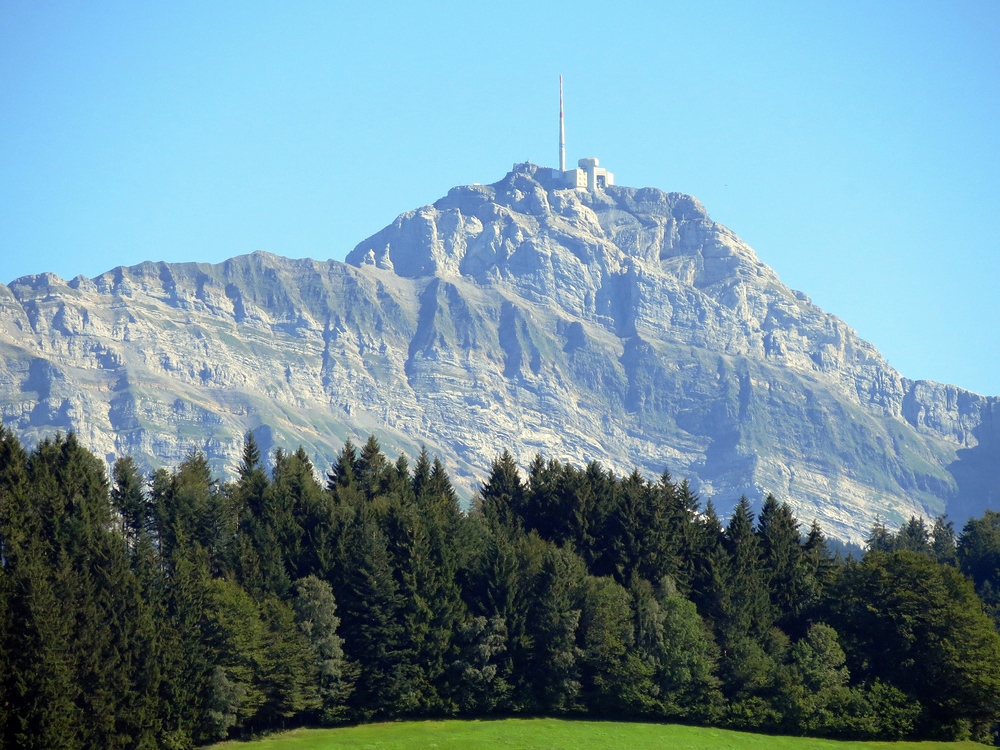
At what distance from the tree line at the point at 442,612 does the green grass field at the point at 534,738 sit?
2.28 metres

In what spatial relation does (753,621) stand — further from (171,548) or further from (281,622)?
(171,548)

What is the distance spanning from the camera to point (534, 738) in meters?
108

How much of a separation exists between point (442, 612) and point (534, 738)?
1477cm

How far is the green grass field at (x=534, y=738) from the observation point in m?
104

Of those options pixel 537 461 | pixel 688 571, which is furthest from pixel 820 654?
pixel 537 461

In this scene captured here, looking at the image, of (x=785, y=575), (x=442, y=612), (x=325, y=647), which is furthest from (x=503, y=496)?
(x=325, y=647)

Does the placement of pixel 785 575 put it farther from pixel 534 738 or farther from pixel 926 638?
pixel 534 738

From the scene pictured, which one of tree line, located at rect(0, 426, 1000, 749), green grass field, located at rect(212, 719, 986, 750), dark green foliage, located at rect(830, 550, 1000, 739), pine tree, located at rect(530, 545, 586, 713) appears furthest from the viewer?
dark green foliage, located at rect(830, 550, 1000, 739)

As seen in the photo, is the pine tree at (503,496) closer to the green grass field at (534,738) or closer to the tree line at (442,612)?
the tree line at (442,612)

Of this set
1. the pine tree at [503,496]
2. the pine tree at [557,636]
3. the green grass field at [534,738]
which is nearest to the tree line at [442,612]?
the pine tree at [557,636]

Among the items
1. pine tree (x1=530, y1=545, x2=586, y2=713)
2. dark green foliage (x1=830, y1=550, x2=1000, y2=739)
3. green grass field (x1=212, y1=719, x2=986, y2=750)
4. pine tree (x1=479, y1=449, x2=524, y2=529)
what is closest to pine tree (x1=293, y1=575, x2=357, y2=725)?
green grass field (x1=212, y1=719, x2=986, y2=750)

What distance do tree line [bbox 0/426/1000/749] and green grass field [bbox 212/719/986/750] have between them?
7.49 ft

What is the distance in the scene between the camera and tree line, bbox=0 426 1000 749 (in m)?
100

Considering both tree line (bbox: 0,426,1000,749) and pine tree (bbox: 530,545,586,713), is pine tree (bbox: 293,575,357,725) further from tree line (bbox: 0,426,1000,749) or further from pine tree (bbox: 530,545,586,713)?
pine tree (bbox: 530,545,586,713)
